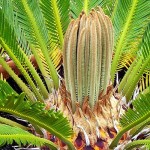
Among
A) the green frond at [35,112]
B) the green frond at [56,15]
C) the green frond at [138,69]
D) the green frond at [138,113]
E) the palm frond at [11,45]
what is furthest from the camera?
the green frond at [56,15]

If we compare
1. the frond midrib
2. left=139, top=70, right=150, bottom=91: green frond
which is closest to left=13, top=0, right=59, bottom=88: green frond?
the frond midrib

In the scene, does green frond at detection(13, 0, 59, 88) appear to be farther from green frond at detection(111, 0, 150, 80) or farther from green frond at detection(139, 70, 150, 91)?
green frond at detection(139, 70, 150, 91)

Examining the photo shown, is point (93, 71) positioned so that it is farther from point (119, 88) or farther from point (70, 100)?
point (119, 88)

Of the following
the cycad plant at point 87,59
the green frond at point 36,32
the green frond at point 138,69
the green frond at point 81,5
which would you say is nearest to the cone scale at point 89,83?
the cycad plant at point 87,59

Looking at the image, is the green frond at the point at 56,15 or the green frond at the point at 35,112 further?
the green frond at the point at 56,15

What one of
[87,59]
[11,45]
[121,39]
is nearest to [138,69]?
[121,39]

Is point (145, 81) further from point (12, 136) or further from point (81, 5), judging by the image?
point (12, 136)

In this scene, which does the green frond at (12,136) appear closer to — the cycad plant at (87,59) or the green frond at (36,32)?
the cycad plant at (87,59)

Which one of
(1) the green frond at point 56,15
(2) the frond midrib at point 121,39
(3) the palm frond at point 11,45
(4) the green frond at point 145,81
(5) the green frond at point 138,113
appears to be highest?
(1) the green frond at point 56,15
